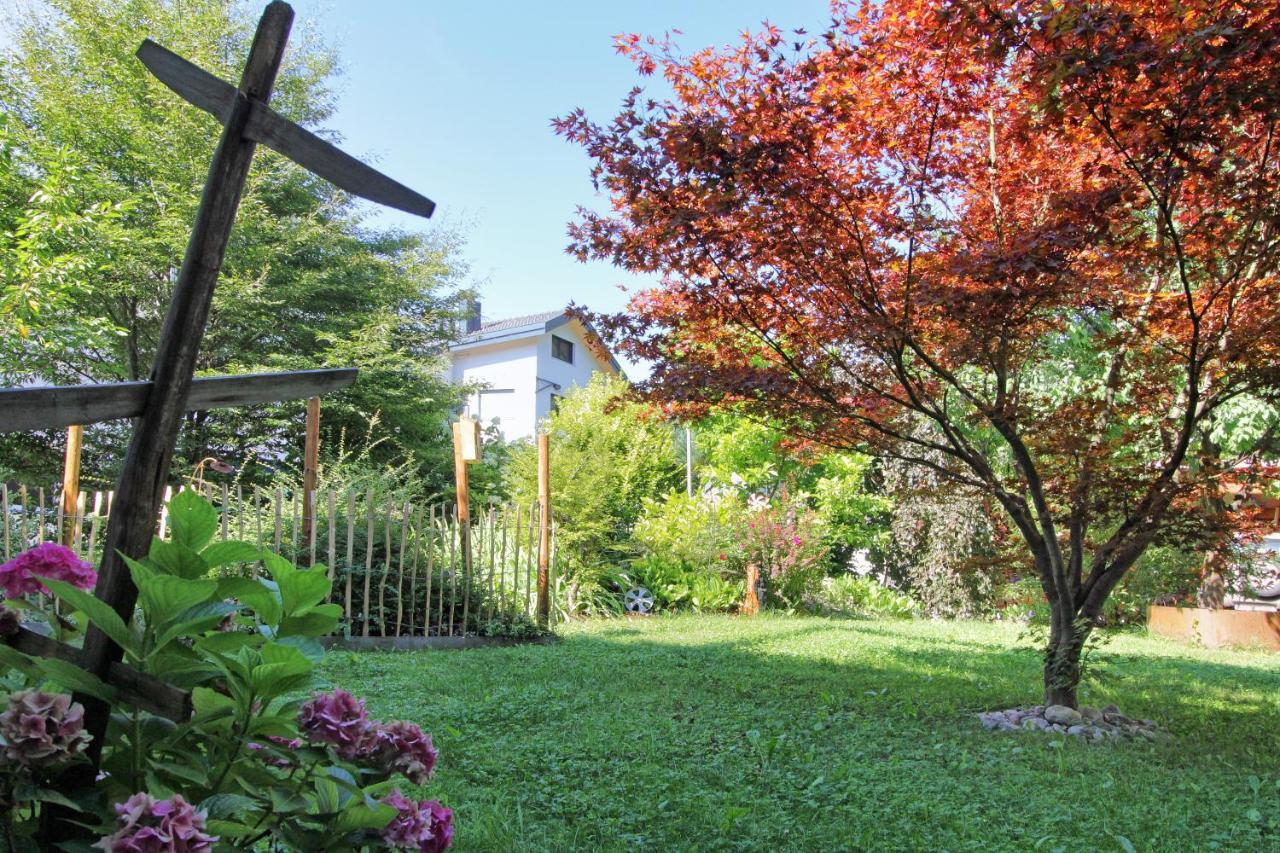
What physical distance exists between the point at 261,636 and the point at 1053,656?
14.3ft

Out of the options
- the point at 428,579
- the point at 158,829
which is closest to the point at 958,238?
the point at 158,829

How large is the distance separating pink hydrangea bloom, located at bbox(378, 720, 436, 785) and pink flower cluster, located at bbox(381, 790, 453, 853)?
5 cm

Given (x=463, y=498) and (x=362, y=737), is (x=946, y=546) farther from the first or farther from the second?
(x=362, y=737)

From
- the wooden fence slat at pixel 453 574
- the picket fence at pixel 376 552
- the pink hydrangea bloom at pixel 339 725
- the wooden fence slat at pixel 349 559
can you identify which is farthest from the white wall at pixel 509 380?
the pink hydrangea bloom at pixel 339 725

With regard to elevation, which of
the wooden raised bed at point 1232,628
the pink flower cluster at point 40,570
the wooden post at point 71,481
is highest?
the wooden post at point 71,481

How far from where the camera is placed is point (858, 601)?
12555 millimetres

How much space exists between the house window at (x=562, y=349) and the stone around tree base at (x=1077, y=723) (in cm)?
2026

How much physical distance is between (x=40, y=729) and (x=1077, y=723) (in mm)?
4531

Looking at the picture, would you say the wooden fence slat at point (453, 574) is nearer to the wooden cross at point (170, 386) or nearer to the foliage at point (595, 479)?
the foliage at point (595, 479)

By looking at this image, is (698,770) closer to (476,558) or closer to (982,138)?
(982,138)

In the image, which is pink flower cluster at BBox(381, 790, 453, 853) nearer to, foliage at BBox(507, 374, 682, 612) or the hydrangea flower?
the hydrangea flower

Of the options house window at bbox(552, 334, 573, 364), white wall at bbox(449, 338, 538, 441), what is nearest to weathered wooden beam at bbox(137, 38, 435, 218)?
white wall at bbox(449, 338, 538, 441)

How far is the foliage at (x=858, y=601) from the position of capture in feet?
39.3

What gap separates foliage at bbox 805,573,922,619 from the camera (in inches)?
472
